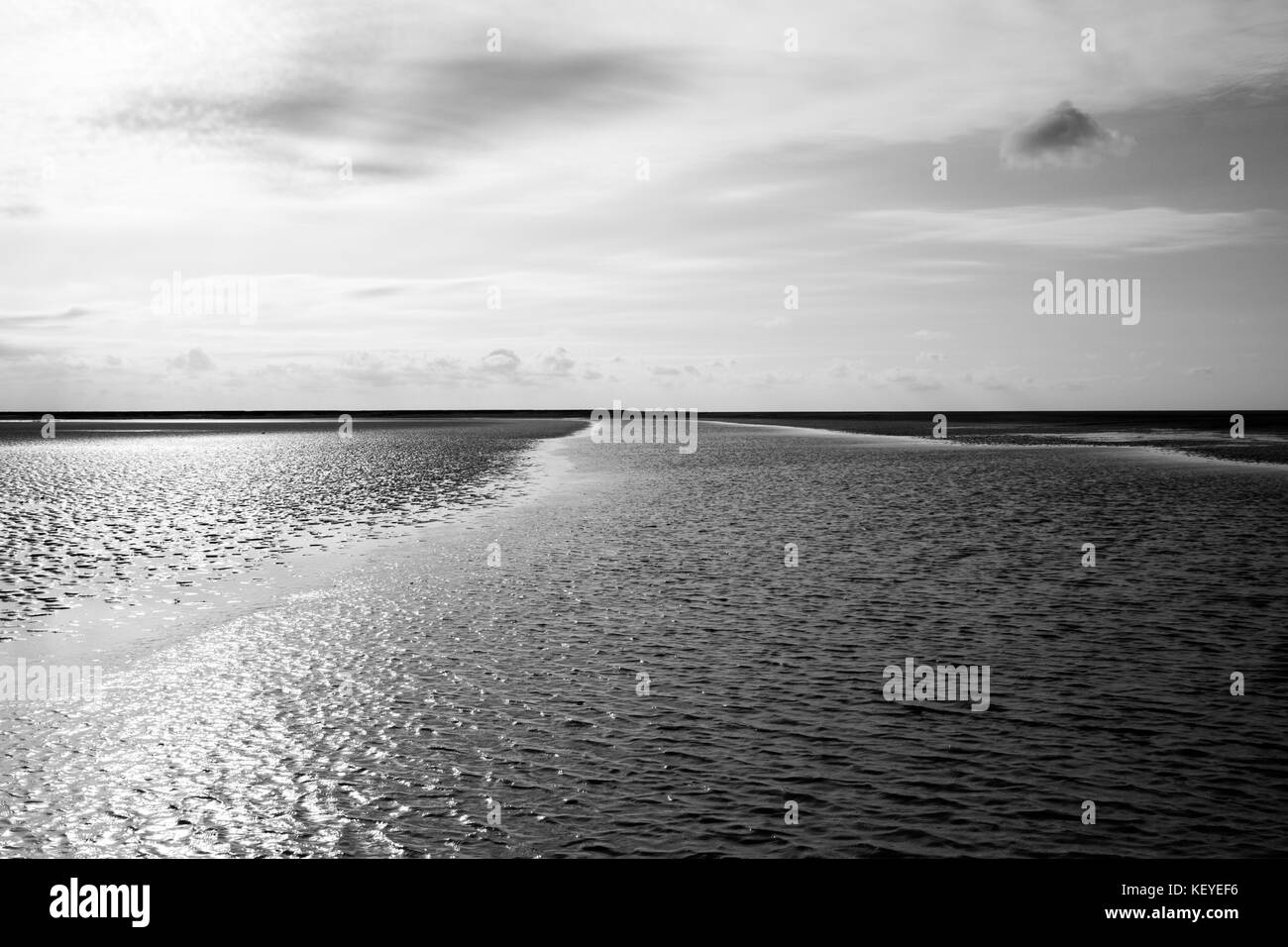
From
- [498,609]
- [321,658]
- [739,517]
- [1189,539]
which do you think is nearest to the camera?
[321,658]

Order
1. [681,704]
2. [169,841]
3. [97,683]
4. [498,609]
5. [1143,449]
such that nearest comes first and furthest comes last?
[169,841]
[681,704]
[97,683]
[498,609]
[1143,449]

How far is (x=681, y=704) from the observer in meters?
18.5

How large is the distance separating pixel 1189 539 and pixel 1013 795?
29.2m

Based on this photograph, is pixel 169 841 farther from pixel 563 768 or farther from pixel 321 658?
pixel 321 658

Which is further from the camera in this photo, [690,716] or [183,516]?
[183,516]

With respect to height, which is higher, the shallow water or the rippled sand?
the shallow water

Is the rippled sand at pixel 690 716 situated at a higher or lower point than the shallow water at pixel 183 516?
lower

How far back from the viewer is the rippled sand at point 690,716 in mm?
13109

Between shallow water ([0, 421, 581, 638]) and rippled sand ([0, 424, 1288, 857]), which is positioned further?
shallow water ([0, 421, 581, 638])

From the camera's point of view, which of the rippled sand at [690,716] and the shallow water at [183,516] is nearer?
the rippled sand at [690,716]

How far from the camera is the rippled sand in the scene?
1311 centimetres

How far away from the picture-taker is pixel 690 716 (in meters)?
17.8

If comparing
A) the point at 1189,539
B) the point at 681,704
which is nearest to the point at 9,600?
the point at 681,704

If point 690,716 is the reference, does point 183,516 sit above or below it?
above
